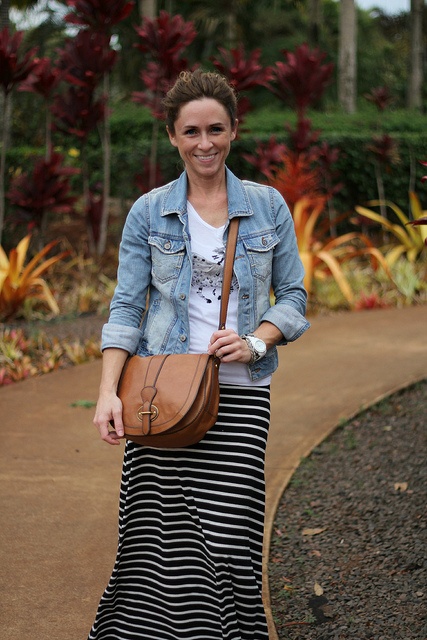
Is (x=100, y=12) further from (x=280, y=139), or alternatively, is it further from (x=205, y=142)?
(x=205, y=142)

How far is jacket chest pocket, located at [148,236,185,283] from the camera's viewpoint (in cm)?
254

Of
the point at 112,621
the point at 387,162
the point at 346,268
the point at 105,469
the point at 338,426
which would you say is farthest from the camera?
the point at 387,162

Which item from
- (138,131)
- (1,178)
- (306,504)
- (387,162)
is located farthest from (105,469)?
(138,131)

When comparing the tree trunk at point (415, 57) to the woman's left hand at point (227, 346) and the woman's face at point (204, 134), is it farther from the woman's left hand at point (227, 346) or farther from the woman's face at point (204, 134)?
the woman's left hand at point (227, 346)

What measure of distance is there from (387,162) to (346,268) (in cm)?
216

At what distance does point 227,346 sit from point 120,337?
1.17 ft

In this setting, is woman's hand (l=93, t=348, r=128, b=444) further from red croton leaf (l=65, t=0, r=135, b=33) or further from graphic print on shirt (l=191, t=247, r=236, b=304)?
red croton leaf (l=65, t=0, r=135, b=33)

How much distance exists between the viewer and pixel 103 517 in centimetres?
389

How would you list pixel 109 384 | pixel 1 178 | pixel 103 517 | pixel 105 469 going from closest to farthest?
pixel 109 384 → pixel 103 517 → pixel 105 469 → pixel 1 178

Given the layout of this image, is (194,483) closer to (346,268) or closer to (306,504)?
(306,504)

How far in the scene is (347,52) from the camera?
1536 cm

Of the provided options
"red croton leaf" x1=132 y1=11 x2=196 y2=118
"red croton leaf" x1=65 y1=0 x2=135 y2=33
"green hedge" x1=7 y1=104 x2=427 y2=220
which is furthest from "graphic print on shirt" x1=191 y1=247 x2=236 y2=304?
"green hedge" x1=7 y1=104 x2=427 y2=220

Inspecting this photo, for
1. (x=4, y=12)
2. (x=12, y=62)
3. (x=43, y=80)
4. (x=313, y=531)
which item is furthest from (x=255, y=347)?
(x=4, y=12)

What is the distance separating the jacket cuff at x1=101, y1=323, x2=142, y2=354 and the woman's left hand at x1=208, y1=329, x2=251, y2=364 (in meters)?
0.27
